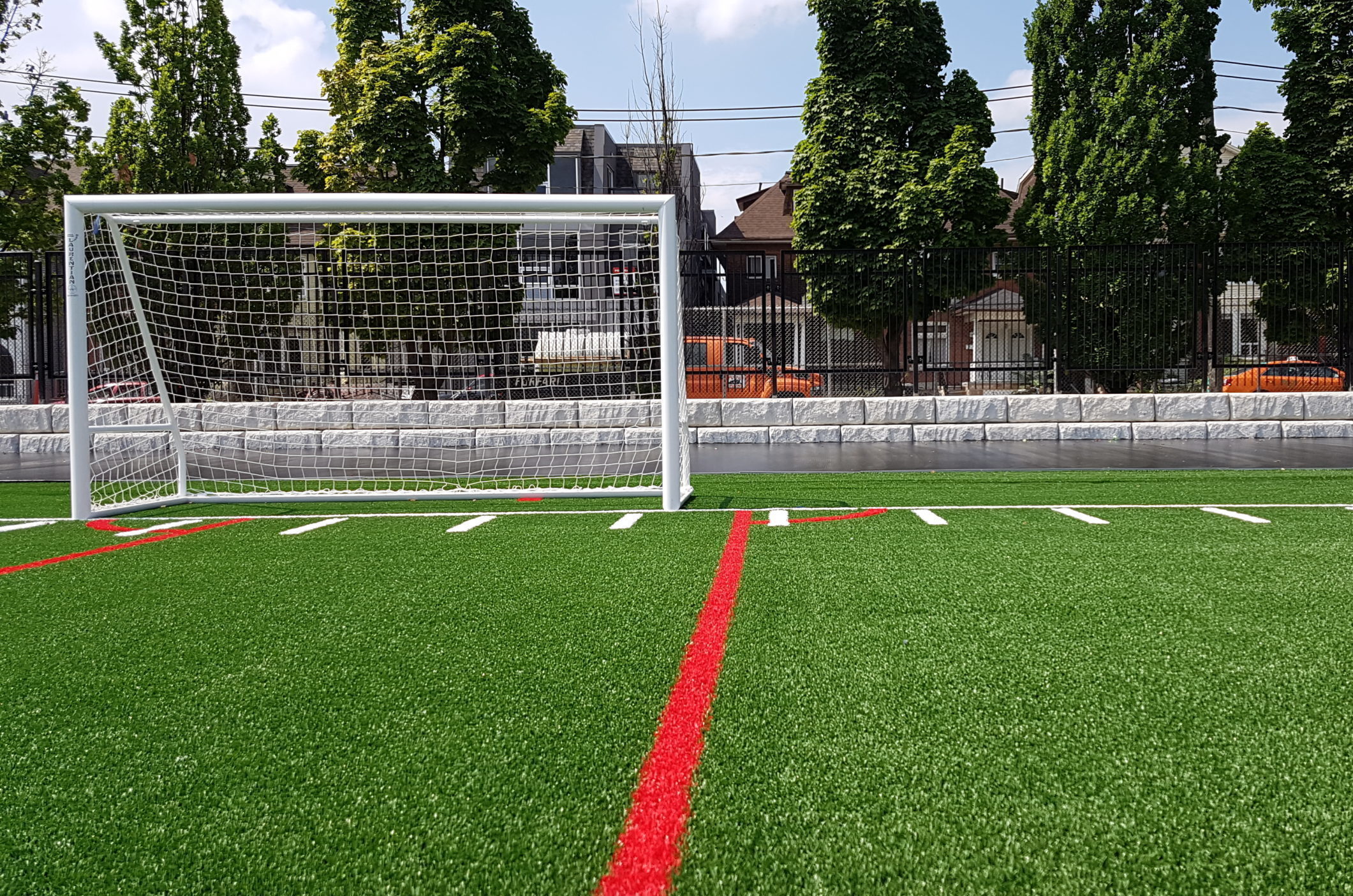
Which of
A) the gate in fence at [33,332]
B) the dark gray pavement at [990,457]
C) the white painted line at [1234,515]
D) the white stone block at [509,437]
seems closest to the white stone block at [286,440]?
the dark gray pavement at [990,457]

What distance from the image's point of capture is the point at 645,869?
4.94 ft

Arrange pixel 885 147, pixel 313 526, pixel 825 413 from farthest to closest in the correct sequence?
pixel 885 147, pixel 825 413, pixel 313 526

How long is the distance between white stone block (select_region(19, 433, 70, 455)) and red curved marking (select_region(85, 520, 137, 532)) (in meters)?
8.79

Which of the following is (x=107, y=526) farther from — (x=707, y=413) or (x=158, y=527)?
(x=707, y=413)

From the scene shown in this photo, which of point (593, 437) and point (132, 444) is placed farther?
point (132, 444)

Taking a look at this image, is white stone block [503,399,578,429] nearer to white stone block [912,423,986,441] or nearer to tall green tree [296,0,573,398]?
tall green tree [296,0,573,398]

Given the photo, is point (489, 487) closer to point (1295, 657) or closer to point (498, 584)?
point (498, 584)

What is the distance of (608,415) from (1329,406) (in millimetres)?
11639

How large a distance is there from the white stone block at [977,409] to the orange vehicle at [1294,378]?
4.09 metres

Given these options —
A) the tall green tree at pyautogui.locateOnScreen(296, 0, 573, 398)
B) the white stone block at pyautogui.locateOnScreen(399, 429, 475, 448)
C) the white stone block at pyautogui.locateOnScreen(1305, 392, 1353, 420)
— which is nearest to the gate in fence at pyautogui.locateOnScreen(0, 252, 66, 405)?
the tall green tree at pyautogui.locateOnScreen(296, 0, 573, 398)

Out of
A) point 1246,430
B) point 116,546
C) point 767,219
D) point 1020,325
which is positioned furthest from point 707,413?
point 767,219

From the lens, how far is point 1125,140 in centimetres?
1723

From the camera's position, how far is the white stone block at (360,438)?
44.2 feet

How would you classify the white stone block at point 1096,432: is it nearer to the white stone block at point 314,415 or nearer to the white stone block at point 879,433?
the white stone block at point 879,433
